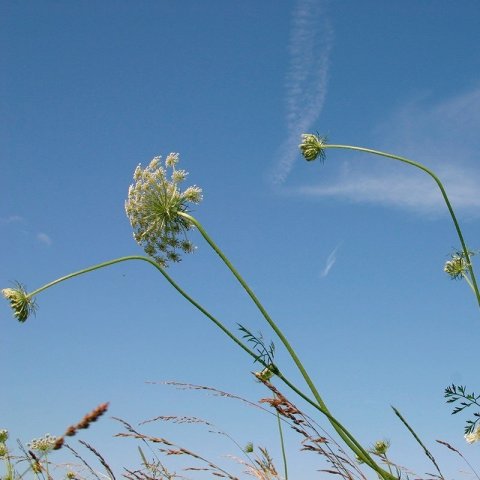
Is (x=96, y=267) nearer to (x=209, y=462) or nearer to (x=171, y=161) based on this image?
(x=209, y=462)

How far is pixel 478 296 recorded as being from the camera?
5.83 m

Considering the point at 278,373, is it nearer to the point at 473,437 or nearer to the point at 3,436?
the point at 473,437

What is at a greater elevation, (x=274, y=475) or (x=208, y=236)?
(x=208, y=236)

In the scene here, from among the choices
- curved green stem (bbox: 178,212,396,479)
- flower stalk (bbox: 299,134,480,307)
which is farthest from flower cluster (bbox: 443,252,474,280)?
curved green stem (bbox: 178,212,396,479)

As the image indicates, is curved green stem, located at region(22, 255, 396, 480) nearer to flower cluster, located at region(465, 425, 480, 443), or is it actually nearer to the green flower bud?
flower cluster, located at region(465, 425, 480, 443)

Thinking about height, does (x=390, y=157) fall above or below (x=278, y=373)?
above

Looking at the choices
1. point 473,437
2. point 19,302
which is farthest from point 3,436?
point 473,437

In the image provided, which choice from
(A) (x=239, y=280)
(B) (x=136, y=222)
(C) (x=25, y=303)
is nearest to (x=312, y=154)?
(B) (x=136, y=222)

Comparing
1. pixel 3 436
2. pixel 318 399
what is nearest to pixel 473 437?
pixel 318 399


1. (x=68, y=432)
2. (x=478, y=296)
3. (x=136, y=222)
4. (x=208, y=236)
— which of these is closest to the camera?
(x=68, y=432)

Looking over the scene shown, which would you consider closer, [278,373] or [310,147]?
[278,373]

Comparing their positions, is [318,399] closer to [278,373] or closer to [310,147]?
[278,373]

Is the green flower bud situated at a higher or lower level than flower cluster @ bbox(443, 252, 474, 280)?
lower

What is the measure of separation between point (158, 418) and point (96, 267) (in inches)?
52.7
